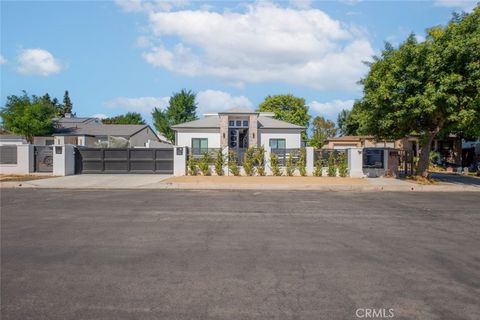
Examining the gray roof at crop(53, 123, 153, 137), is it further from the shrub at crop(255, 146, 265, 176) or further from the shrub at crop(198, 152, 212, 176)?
the shrub at crop(255, 146, 265, 176)

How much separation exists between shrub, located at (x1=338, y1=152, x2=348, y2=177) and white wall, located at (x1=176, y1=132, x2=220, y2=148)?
12405mm

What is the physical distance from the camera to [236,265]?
567cm

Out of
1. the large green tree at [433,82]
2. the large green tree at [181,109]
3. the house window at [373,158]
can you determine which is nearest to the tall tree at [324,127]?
the large green tree at [181,109]

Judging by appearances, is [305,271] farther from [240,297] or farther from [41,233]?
[41,233]

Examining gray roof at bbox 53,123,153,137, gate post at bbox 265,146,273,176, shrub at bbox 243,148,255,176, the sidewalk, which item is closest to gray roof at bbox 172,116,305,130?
shrub at bbox 243,148,255,176

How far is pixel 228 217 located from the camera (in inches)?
399

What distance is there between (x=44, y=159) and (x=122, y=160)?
5180 millimetres

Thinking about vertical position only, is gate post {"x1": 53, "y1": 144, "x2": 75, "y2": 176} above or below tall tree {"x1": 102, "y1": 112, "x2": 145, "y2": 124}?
below

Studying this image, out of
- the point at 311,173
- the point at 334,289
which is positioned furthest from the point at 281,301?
the point at 311,173

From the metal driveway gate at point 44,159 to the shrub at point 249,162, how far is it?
13.1 meters

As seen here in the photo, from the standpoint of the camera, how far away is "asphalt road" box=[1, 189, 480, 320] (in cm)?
418

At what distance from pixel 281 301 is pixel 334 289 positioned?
30.5 inches

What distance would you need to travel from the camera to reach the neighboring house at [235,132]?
33.6 meters

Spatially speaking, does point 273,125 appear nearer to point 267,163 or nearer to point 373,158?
point 267,163
